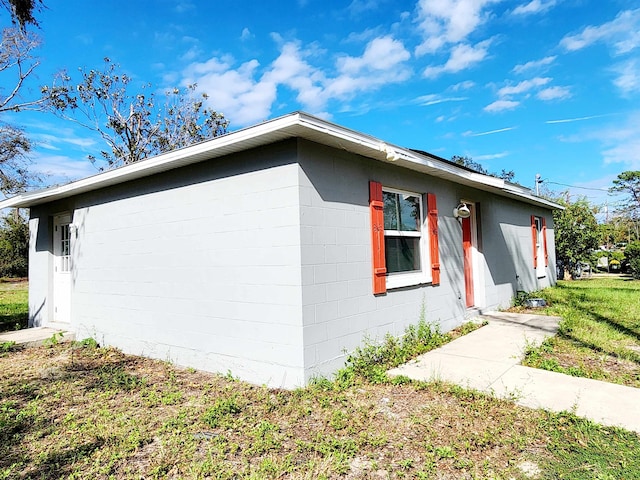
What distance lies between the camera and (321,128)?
3676 mm

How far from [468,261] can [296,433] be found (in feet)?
19.0

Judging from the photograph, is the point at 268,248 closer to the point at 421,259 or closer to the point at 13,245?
the point at 421,259

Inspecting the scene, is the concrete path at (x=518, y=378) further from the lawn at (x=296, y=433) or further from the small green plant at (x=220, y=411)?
the small green plant at (x=220, y=411)

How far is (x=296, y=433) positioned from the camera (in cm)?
298

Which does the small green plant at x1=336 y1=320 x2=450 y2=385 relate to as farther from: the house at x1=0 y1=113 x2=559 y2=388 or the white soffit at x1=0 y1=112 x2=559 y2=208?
the white soffit at x1=0 y1=112 x2=559 y2=208

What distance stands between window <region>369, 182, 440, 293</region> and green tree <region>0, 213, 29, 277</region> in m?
24.7

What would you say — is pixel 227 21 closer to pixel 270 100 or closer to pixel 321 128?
pixel 270 100

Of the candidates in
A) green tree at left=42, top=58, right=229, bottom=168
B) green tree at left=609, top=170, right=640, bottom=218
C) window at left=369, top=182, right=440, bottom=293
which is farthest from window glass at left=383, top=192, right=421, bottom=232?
green tree at left=609, top=170, right=640, bottom=218

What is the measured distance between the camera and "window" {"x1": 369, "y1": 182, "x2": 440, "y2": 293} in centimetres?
478

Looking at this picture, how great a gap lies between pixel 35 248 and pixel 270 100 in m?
10.4

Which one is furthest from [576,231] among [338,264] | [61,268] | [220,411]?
[61,268]

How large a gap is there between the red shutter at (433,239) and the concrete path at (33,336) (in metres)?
6.41

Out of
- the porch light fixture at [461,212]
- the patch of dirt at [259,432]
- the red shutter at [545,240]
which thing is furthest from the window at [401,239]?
the red shutter at [545,240]

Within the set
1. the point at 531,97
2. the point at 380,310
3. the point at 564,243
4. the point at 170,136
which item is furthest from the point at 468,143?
the point at 380,310
